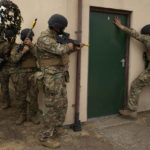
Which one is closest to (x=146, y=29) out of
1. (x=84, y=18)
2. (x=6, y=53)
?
(x=84, y=18)

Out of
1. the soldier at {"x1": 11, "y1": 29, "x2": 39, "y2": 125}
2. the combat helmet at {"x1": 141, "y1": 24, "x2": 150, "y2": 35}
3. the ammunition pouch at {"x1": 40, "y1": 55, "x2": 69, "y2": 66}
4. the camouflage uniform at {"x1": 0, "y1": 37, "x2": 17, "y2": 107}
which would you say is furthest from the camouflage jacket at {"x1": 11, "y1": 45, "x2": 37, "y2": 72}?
the combat helmet at {"x1": 141, "y1": 24, "x2": 150, "y2": 35}

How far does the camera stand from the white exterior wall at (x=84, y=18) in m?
3.63

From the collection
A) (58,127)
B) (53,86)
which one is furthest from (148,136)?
(53,86)

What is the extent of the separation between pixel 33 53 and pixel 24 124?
1.48 meters

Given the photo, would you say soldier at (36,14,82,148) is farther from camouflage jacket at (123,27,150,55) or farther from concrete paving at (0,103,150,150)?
camouflage jacket at (123,27,150,55)

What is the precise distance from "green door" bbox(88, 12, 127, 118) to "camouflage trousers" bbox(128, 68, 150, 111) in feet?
0.87

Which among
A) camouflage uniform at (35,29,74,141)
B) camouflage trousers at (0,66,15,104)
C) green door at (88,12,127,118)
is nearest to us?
camouflage uniform at (35,29,74,141)

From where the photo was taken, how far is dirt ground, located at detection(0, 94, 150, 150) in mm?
3283

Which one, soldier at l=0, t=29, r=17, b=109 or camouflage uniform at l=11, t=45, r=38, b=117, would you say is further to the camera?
soldier at l=0, t=29, r=17, b=109

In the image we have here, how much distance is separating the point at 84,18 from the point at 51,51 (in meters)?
1.23

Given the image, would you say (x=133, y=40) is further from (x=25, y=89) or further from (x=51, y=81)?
(x=25, y=89)

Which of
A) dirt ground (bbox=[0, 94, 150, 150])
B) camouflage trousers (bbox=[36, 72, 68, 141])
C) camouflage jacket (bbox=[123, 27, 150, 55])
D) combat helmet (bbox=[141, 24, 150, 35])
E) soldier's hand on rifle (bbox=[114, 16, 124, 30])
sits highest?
soldier's hand on rifle (bbox=[114, 16, 124, 30])

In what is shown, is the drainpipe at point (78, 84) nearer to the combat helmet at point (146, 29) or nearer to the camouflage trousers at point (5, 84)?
the combat helmet at point (146, 29)

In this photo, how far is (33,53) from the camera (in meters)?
3.72
